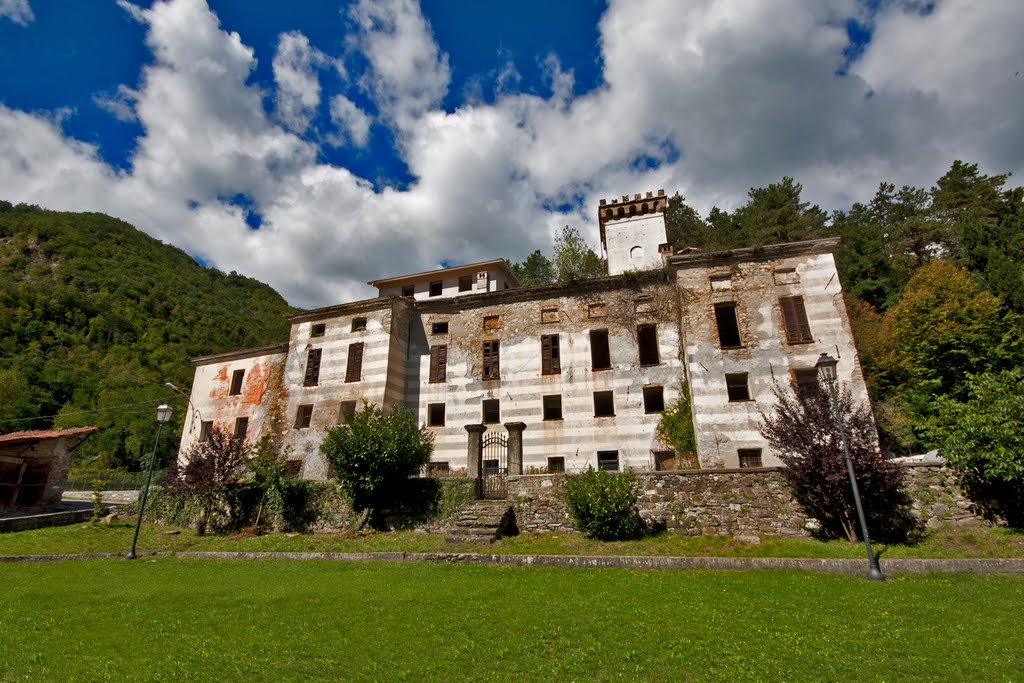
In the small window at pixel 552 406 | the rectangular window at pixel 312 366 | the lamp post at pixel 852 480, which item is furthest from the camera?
the rectangular window at pixel 312 366

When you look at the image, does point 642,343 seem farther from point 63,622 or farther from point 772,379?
point 63,622

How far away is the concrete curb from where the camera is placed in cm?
1129

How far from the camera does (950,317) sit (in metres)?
27.8

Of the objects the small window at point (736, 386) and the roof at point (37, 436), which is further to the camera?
the roof at point (37, 436)

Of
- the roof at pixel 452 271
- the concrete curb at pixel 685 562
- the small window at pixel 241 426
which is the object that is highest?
the roof at pixel 452 271

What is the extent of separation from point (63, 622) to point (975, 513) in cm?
2332

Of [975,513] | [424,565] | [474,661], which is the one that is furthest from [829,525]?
[474,661]

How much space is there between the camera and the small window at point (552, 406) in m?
25.8

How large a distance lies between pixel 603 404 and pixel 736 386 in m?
6.49

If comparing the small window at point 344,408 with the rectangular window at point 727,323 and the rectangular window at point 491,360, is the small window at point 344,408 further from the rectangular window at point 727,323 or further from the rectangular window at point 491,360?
the rectangular window at point 727,323

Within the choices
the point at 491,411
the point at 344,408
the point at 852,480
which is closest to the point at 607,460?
the point at 491,411

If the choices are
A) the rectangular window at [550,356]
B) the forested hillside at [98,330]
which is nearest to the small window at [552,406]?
the rectangular window at [550,356]

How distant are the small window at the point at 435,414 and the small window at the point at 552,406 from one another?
20.1 ft

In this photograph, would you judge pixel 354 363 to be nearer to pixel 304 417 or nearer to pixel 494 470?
pixel 304 417
